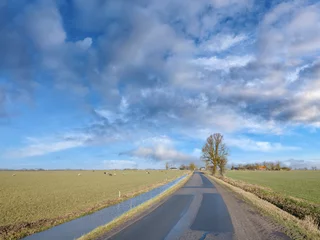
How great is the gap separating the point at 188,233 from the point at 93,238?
13.9ft

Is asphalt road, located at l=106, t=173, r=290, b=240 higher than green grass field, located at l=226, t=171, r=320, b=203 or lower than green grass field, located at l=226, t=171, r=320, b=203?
lower

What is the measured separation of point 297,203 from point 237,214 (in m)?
11.1

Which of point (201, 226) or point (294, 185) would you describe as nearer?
point (201, 226)

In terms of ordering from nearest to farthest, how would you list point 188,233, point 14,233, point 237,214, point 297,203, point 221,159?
point 188,233 → point 14,233 → point 237,214 → point 297,203 → point 221,159

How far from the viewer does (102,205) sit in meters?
23.2

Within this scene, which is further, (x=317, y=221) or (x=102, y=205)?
(x=102, y=205)

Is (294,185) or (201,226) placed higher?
(294,185)

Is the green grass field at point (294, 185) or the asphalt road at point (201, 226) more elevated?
the green grass field at point (294, 185)

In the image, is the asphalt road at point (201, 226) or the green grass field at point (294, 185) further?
the green grass field at point (294, 185)

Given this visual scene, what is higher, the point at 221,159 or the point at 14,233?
the point at 221,159

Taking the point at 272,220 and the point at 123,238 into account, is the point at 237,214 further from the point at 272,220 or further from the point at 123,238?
the point at 123,238

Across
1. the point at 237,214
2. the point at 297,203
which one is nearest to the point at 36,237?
the point at 237,214

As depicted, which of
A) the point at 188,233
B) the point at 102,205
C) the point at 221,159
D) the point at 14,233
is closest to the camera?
the point at 188,233

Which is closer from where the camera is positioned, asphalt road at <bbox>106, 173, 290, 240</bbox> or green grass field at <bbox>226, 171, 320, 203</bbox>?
asphalt road at <bbox>106, 173, 290, 240</bbox>
